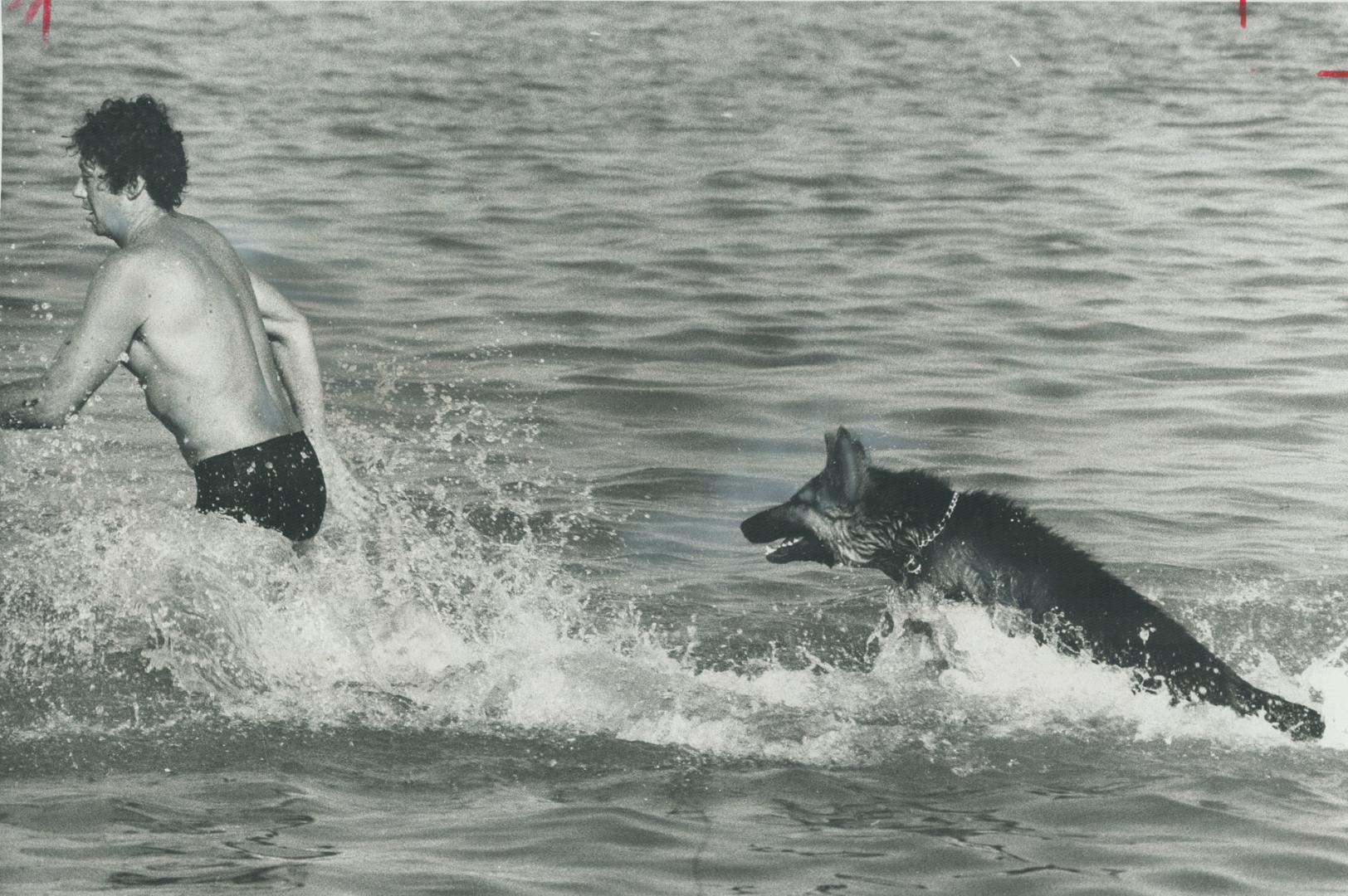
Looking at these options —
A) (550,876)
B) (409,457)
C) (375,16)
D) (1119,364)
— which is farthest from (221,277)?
(375,16)

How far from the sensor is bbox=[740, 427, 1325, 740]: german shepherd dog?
5184 millimetres

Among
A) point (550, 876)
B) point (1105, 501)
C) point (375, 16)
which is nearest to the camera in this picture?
point (550, 876)

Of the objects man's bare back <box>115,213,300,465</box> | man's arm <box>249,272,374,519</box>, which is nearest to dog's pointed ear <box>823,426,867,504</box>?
man's arm <box>249,272,374,519</box>

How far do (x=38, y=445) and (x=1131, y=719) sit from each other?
5.99 meters

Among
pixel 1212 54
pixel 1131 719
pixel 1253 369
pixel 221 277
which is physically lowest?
pixel 1131 719

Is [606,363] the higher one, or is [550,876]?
[606,363]

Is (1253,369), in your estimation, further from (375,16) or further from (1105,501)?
(375,16)

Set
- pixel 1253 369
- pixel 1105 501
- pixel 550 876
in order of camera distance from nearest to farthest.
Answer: pixel 550 876 → pixel 1105 501 → pixel 1253 369

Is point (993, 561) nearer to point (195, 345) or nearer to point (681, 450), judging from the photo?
point (195, 345)

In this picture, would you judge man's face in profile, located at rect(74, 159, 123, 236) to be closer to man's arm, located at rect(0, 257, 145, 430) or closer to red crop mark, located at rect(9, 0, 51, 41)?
man's arm, located at rect(0, 257, 145, 430)

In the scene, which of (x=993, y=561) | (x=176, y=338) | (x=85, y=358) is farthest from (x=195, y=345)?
(x=993, y=561)

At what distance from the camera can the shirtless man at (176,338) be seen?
508 centimetres

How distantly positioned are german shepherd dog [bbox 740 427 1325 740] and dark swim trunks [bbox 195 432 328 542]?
1.73m

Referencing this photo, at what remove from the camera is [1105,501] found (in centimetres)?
794
